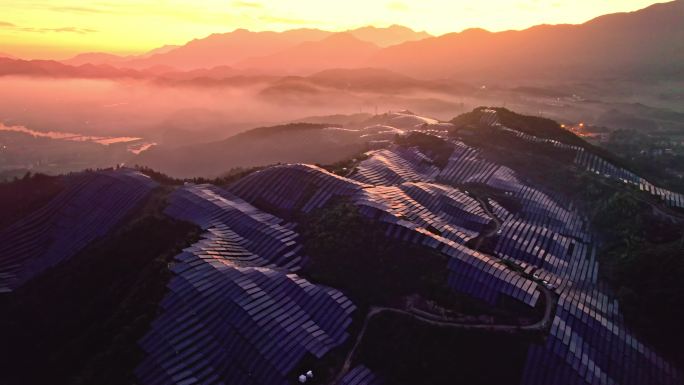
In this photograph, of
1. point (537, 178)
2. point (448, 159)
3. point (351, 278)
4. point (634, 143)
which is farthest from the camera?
point (634, 143)

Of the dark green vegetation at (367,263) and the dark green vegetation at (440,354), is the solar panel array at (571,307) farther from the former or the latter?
the dark green vegetation at (367,263)

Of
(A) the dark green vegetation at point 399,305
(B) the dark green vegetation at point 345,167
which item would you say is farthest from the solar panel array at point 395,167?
(A) the dark green vegetation at point 399,305

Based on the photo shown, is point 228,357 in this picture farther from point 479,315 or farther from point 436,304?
point 479,315

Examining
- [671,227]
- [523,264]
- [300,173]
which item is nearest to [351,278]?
[523,264]

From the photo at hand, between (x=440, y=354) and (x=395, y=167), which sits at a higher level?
(x=395, y=167)

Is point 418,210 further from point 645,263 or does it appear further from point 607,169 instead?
point 607,169

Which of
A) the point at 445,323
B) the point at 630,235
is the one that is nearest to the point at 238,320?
the point at 445,323

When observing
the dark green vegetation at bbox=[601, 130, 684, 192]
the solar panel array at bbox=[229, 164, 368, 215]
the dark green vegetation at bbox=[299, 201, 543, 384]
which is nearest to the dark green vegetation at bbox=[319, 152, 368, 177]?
the solar panel array at bbox=[229, 164, 368, 215]
